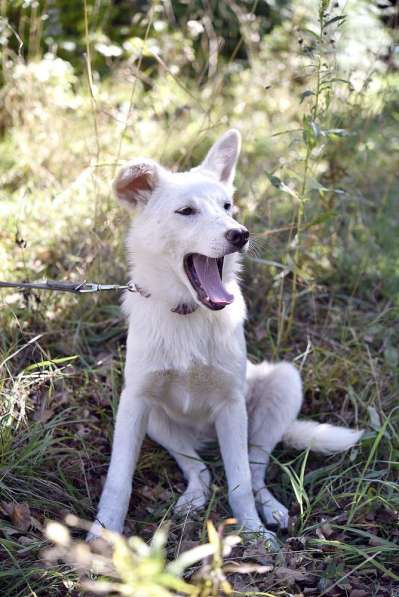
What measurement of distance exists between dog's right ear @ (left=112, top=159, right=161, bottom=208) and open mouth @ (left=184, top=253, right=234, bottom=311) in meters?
0.40

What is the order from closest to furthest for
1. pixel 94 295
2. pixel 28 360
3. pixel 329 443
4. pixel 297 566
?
1. pixel 297 566
2. pixel 329 443
3. pixel 28 360
4. pixel 94 295

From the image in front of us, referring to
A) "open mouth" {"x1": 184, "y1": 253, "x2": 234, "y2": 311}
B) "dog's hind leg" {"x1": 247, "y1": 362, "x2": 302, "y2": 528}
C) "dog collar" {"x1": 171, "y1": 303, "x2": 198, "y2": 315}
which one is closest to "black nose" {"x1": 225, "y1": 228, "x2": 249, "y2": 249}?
"open mouth" {"x1": 184, "y1": 253, "x2": 234, "y2": 311}

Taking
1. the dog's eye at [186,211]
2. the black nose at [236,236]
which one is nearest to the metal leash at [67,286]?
the dog's eye at [186,211]

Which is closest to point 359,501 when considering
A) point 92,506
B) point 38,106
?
point 92,506

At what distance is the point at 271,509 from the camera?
3.03 metres

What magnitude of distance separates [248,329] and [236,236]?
1.57m

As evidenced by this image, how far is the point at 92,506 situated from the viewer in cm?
292

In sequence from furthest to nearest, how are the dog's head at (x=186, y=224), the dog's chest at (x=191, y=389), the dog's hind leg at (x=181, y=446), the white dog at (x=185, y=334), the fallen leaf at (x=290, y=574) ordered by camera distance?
the dog's hind leg at (x=181, y=446)
the dog's chest at (x=191, y=389)
the white dog at (x=185, y=334)
the dog's head at (x=186, y=224)
the fallen leaf at (x=290, y=574)

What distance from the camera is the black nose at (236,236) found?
2.60 meters

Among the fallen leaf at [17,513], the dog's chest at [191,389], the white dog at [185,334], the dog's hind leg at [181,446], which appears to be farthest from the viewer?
the dog's hind leg at [181,446]

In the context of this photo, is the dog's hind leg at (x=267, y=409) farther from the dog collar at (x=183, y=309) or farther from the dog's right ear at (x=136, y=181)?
the dog's right ear at (x=136, y=181)

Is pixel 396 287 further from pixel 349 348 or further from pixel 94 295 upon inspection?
pixel 94 295

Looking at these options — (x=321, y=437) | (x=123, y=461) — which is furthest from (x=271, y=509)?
(x=123, y=461)

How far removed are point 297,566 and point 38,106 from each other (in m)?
3.86
